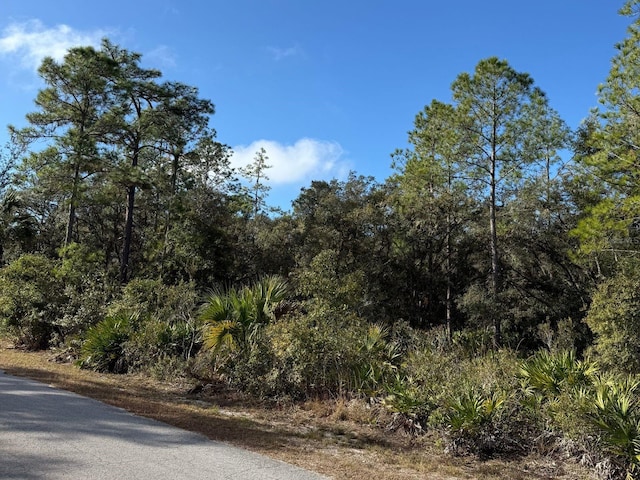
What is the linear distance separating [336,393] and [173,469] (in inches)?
193

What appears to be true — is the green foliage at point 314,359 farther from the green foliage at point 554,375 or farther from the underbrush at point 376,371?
the green foliage at point 554,375

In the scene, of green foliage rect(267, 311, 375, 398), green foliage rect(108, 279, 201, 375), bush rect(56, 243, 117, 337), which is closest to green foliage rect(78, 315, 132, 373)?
green foliage rect(108, 279, 201, 375)

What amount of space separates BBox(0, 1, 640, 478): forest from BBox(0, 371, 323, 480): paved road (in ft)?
10.5

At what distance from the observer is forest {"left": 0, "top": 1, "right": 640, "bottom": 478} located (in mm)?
8094

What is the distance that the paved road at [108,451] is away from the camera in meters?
4.75

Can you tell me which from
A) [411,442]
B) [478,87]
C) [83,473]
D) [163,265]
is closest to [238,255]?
[163,265]

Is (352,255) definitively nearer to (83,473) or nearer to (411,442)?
(411,442)

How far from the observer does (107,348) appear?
12.9 metres

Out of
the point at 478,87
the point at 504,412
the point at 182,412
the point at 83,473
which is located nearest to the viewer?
the point at 83,473

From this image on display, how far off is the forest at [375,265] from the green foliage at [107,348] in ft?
0.20

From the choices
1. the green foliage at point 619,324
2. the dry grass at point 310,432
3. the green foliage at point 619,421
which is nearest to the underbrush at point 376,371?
the green foliage at point 619,421

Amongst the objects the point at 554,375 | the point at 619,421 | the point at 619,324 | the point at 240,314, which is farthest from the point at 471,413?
the point at 619,324

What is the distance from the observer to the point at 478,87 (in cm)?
2302

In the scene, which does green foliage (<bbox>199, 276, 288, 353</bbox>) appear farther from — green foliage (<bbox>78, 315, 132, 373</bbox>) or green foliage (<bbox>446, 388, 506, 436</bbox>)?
green foliage (<bbox>446, 388, 506, 436</bbox>)
